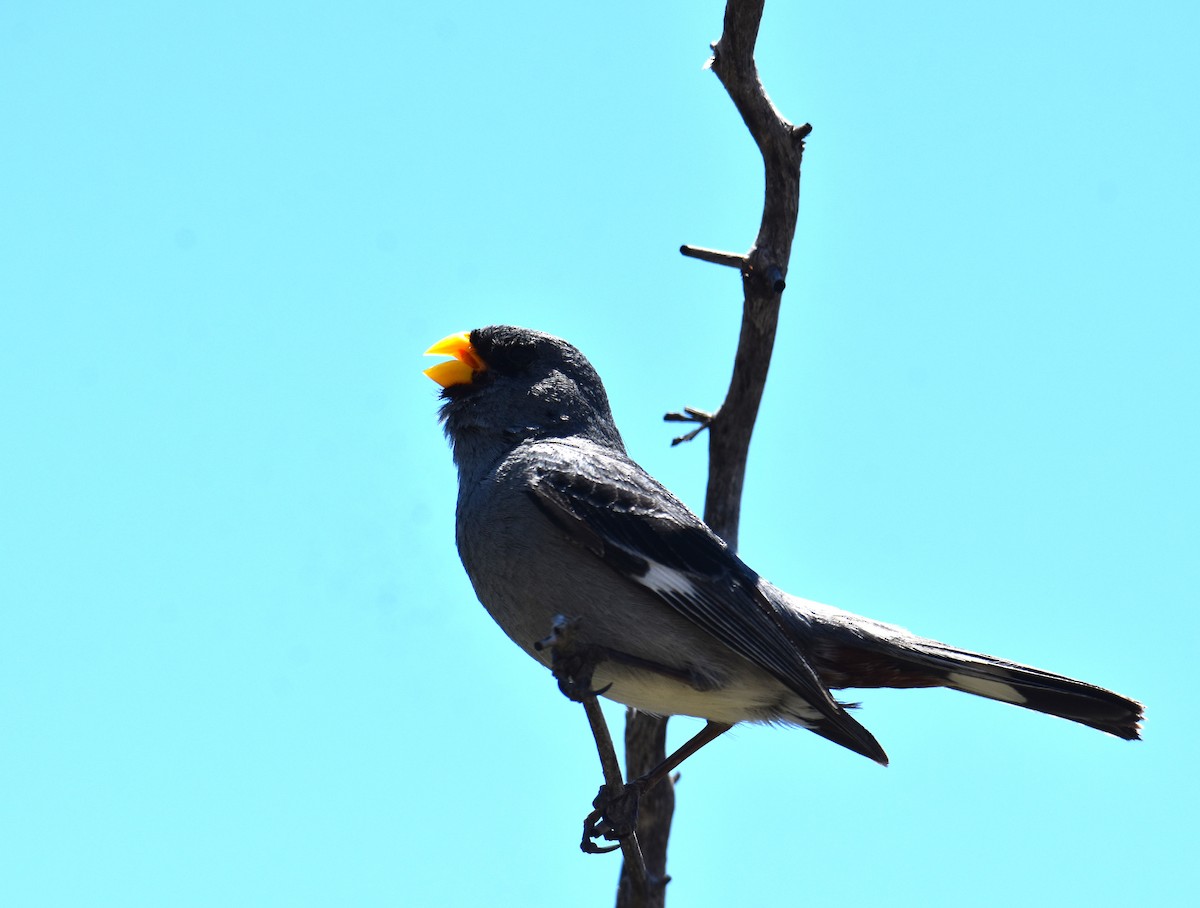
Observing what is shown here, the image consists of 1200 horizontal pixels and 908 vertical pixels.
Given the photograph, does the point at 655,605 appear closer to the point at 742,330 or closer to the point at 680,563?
the point at 680,563

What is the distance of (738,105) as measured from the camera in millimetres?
6484

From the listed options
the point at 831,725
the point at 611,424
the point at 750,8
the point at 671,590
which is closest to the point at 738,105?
the point at 750,8

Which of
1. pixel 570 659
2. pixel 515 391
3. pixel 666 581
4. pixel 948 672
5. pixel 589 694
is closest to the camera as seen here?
pixel 589 694

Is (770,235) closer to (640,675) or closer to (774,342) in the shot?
(774,342)

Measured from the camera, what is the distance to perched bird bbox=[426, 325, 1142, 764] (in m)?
5.86

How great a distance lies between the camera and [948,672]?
6297 mm

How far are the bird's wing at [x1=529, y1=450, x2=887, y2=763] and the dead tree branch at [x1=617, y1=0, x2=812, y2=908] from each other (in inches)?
36.8

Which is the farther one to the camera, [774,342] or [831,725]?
[774,342]

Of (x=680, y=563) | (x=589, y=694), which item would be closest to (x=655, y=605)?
(x=680, y=563)

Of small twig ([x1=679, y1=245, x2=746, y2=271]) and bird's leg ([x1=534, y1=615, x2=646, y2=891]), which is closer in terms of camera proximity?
bird's leg ([x1=534, y1=615, x2=646, y2=891])

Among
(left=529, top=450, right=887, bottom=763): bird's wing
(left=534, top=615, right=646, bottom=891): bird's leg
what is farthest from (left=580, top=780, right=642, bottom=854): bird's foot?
(left=529, top=450, right=887, bottom=763): bird's wing

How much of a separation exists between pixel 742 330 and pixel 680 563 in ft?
4.71

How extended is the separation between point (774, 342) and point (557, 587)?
6.13 feet

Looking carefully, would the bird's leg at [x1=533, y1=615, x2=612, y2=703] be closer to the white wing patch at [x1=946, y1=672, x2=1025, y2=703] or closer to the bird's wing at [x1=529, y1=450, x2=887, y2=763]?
the bird's wing at [x1=529, y1=450, x2=887, y2=763]
